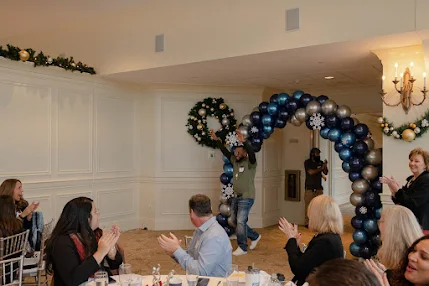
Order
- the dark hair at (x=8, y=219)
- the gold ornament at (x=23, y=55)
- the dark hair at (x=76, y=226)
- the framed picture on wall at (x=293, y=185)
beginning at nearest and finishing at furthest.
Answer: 1. the dark hair at (x=76, y=226)
2. the dark hair at (x=8, y=219)
3. the gold ornament at (x=23, y=55)
4. the framed picture on wall at (x=293, y=185)

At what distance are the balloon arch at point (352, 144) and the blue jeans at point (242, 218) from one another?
283mm

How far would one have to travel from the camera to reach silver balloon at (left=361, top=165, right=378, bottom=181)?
580 cm

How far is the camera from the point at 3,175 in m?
6.15

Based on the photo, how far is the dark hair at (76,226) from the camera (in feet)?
9.25

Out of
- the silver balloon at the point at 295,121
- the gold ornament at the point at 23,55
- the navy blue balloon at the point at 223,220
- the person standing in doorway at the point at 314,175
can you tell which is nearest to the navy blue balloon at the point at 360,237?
the silver balloon at the point at 295,121

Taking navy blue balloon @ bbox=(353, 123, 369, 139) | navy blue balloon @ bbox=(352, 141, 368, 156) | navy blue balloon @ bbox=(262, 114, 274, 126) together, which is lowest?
navy blue balloon @ bbox=(352, 141, 368, 156)

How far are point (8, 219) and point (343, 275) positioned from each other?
3.60 meters

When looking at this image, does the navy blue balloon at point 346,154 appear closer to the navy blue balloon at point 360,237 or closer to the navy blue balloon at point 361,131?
the navy blue balloon at point 361,131

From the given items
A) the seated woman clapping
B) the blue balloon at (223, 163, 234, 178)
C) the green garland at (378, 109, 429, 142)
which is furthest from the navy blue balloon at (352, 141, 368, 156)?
the seated woman clapping

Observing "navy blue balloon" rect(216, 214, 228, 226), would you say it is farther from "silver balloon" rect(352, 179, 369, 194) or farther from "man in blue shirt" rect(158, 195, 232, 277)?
"man in blue shirt" rect(158, 195, 232, 277)

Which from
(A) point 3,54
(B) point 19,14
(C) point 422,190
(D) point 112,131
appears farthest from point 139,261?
(B) point 19,14

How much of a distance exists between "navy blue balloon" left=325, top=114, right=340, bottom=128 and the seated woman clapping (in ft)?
13.6

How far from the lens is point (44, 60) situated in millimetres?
6418

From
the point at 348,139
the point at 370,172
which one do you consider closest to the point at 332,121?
the point at 348,139
